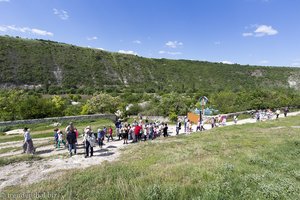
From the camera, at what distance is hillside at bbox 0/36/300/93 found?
72625 millimetres

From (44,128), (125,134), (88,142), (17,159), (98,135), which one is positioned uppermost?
(88,142)

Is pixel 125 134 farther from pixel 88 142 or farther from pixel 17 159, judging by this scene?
pixel 17 159

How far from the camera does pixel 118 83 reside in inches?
3374

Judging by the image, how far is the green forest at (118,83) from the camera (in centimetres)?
3709

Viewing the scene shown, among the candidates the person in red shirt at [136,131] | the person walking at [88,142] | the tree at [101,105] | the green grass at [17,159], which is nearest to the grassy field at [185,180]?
the person walking at [88,142]

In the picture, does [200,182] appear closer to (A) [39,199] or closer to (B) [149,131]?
(A) [39,199]

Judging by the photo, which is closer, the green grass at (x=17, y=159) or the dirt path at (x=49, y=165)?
the dirt path at (x=49, y=165)

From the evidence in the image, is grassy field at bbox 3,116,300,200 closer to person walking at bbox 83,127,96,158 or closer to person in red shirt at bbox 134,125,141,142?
person walking at bbox 83,127,96,158

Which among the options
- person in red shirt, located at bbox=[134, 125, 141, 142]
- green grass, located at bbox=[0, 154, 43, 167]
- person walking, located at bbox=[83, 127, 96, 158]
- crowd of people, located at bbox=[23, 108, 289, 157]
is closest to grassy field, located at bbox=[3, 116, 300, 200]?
person walking, located at bbox=[83, 127, 96, 158]

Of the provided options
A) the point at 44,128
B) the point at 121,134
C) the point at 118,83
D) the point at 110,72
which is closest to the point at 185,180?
the point at 121,134

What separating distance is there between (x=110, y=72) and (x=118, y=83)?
7.68 m

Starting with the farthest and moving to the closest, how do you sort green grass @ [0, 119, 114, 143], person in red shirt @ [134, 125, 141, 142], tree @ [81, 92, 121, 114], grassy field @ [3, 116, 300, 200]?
tree @ [81, 92, 121, 114]
green grass @ [0, 119, 114, 143]
person in red shirt @ [134, 125, 141, 142]
grassy field @ [3, 116, 300, 200]

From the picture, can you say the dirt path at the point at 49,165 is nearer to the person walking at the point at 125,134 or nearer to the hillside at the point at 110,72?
the person walking at the point at 125,134

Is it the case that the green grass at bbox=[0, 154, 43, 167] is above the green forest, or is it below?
below
